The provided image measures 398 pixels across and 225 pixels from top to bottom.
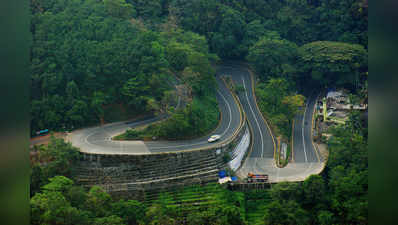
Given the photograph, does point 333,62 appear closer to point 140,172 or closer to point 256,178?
point 256,178

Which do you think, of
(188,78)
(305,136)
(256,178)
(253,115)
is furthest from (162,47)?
(305,136)

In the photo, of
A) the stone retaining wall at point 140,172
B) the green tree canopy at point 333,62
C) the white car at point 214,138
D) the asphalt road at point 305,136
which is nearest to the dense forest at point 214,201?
the stone retaining wall at point 140,172

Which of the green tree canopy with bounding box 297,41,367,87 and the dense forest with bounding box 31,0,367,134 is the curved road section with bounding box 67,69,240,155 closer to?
the dense forest with bounding box 31,0,367,134

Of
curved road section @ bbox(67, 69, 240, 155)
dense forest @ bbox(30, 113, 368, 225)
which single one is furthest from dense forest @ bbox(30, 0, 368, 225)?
curved road section @ bbox(67, 69, 240, 155)

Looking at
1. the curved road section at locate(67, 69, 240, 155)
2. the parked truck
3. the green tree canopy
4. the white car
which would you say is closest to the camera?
the curved road section at locate(67, 69, 240, 155)

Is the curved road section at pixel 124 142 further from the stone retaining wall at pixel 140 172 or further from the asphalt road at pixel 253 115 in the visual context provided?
the asphalt road at pixel 253 115

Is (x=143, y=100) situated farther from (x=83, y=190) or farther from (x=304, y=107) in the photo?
(x=304, y=107)
